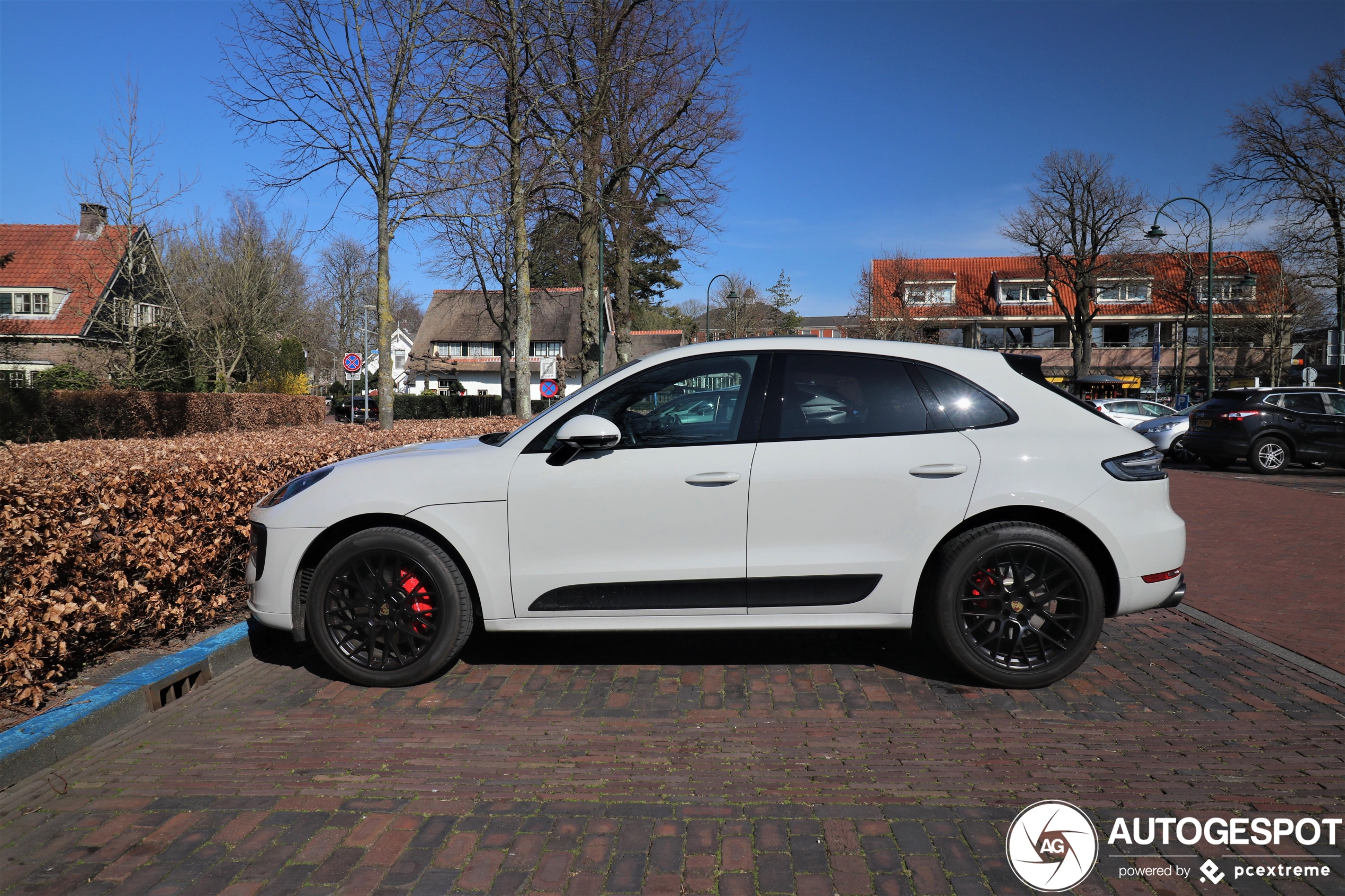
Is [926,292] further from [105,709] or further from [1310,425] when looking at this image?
[105,709]

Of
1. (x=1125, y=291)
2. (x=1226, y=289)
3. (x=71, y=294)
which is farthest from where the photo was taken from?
(x=1125, y=291)

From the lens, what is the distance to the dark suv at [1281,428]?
16.2m

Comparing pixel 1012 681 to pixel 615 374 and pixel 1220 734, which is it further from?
pixel 615 374

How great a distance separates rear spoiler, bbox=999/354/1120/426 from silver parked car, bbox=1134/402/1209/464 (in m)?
17.7

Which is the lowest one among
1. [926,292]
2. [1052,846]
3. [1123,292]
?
[1052,846]

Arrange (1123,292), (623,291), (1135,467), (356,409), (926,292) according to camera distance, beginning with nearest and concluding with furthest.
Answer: (1135,467), (623,291), (356,409), (1123,292), (926,292)

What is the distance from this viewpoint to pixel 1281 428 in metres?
16.5

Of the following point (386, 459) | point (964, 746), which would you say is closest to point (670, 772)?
point (964, 746)

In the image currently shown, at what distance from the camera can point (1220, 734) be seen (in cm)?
371

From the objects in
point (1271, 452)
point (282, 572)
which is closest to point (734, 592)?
point (282, 572)

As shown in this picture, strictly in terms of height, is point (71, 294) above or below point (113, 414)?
above

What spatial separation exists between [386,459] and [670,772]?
7.15 feet

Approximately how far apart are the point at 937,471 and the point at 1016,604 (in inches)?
29.4

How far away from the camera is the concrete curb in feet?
11.3
